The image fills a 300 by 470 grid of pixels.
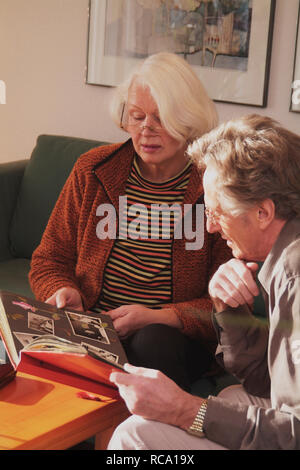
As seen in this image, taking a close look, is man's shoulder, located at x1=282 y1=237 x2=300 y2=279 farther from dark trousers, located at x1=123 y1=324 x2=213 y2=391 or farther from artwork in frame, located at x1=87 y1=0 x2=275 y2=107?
artwork in frame, located at x1=87 y1=0 x2=275 y2=107

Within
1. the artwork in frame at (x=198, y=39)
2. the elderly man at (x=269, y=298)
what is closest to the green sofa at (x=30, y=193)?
the artwork in frame at (x=198, y=39)

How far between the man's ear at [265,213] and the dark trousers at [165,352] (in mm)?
551

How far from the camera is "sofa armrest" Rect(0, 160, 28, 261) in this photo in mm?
2906

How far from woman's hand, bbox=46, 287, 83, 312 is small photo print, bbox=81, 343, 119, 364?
386 mm

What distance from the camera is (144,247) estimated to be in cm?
202

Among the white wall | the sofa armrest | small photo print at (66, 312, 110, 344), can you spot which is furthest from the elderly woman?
the white wall

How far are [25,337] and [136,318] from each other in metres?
0.42

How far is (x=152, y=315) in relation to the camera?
6.14 ft

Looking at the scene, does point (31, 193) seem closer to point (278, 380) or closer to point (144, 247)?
point (144, 247)

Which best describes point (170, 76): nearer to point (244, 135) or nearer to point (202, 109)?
point (202, 109)

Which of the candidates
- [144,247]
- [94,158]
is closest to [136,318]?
[144,247]

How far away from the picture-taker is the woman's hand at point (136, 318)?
1.85 m

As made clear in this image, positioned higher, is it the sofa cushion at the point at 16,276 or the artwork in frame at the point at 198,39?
the artwork in frame at the point at 198,39

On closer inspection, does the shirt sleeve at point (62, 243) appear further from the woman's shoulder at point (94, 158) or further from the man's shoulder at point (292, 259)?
the man's shoulder at point (292, 259)
